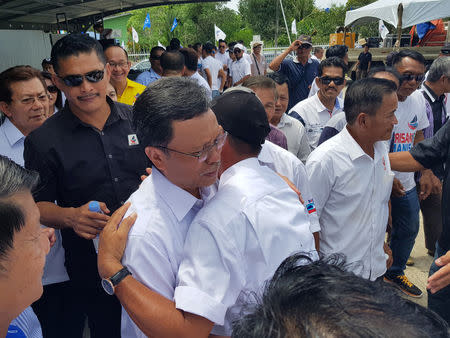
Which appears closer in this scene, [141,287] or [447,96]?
[141,287]

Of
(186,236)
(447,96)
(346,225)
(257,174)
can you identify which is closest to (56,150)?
(186,236)

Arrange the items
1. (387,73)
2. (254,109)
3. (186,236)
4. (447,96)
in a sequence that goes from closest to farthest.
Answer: (186,236) < (254,109) < (387,73) < (447,96)

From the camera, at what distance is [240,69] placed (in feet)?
33.0

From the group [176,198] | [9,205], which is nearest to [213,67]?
[176,198]

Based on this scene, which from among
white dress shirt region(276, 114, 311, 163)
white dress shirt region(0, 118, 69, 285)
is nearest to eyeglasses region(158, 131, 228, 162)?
white dress shirt region(0, 118, 69, 285)

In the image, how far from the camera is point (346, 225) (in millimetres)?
2344

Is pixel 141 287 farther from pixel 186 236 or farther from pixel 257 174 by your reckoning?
pixel 257 174

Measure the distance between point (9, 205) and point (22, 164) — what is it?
1.89 metres

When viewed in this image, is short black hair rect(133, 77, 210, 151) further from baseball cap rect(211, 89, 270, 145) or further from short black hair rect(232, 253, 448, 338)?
short black hair rect(232, 253, 448, 338)

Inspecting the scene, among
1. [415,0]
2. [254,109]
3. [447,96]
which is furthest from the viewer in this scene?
[415,0]

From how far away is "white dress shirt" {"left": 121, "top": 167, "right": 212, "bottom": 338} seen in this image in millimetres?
1213

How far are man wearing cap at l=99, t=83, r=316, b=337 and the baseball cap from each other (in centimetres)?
19

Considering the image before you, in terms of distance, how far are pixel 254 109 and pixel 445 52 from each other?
5.77 m

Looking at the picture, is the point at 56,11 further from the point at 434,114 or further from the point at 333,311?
the point at 333,311
